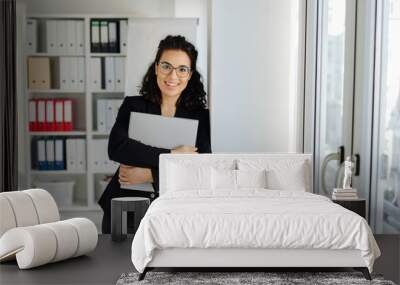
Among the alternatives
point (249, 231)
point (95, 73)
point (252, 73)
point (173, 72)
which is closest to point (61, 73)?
point (95, 73)

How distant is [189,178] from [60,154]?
91.9 inches

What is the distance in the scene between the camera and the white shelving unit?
6.86 m

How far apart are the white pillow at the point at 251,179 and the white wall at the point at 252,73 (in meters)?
1.47

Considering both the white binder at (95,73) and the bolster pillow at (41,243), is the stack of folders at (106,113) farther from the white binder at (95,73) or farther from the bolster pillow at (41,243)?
the bolster pillow at (41,243)

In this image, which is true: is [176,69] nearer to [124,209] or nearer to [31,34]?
[31,34]

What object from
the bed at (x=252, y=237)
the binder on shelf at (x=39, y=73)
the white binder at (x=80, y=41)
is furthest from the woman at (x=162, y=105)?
the bed at (x=252, y=237)

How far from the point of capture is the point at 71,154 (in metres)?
6.92

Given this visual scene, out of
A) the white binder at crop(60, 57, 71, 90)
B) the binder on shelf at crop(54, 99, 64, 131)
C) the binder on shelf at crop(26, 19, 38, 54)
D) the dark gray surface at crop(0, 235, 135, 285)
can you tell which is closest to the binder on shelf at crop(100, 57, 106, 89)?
the white binder at crop(60, 57, 71, 90)

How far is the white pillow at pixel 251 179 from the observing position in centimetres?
490

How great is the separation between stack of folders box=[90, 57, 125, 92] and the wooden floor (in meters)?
2.34

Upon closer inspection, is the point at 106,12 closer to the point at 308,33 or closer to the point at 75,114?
the point at 75,114

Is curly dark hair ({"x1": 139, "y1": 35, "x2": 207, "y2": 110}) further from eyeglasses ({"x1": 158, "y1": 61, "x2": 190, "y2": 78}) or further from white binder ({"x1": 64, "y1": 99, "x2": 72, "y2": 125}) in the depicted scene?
white binder ({"x1": 64, "y1": 99, "x2": 72, "y2": 125})

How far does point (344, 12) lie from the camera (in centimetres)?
536

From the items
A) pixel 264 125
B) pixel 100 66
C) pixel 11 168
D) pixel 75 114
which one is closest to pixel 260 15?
pixel 264 125
